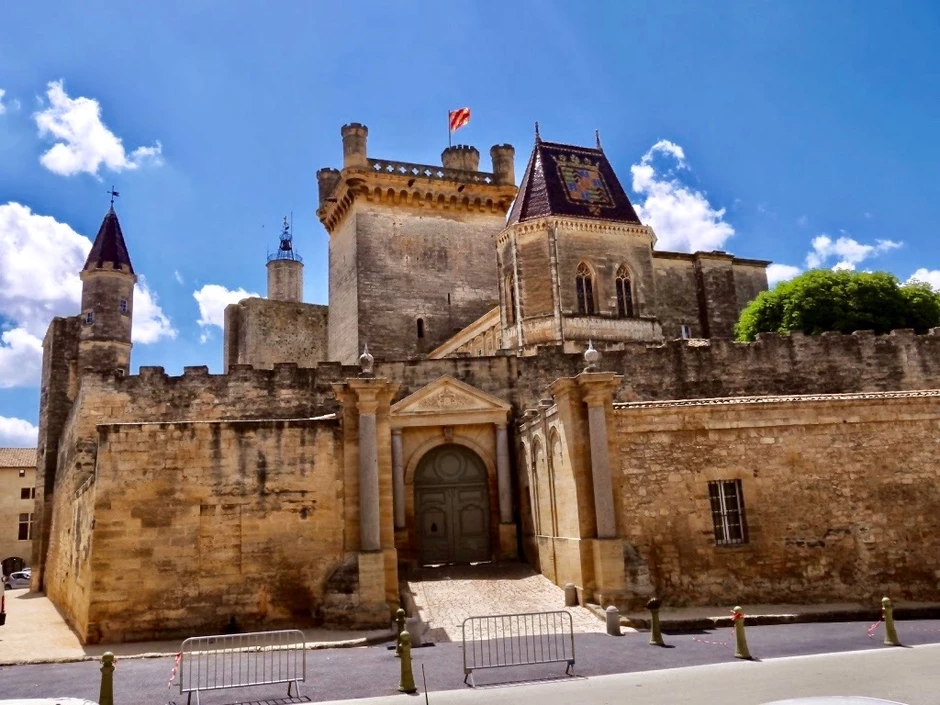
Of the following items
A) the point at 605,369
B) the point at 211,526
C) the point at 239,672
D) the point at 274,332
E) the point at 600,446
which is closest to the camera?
the point at 239,672

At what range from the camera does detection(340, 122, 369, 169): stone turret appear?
32438 mm

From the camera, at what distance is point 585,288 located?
2739 centimetres

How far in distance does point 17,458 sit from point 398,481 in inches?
1296

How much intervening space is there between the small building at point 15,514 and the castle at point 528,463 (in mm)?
14085

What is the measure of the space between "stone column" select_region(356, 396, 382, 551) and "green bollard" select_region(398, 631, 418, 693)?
431 centimetres

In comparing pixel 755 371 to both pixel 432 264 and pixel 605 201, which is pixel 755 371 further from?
pixel 432 264

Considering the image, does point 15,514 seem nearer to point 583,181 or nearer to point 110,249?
point 110,249

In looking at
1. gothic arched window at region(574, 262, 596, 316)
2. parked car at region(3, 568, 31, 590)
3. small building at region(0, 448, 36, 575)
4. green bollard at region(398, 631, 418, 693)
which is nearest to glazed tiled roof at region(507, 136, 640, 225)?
gothic arched window at region(574, 262, 596, 316)

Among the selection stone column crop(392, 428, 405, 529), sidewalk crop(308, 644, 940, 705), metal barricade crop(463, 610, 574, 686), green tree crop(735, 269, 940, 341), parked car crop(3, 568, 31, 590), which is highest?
green tree crop(735, 269, 940, 341)

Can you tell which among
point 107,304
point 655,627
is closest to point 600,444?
point 655,627

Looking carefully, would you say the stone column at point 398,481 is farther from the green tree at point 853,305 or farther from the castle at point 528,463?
the green tree at point 853,305

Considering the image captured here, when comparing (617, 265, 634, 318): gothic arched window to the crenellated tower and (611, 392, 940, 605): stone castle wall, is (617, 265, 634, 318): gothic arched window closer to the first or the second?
the crenellated tower

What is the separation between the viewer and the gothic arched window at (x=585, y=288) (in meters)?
27.3

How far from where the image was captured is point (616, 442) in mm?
13781
